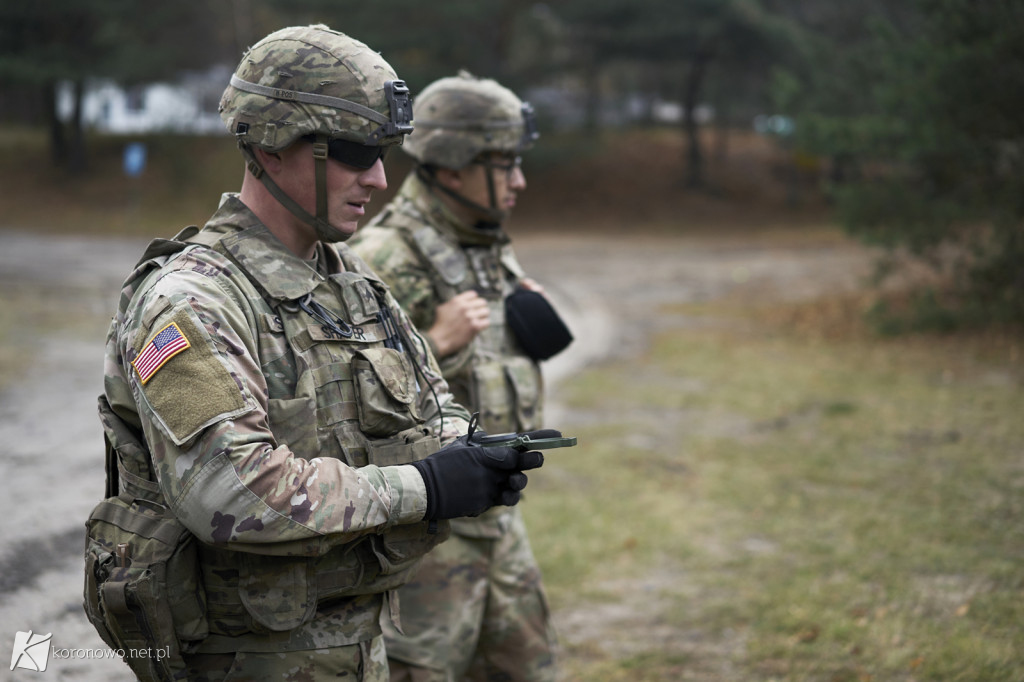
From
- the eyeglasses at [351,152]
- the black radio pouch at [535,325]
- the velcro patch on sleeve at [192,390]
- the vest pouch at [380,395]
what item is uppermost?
the eyeglasses at [351,152]

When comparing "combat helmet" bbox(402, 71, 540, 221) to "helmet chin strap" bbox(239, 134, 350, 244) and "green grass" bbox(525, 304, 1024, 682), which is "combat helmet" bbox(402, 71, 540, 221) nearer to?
"helmet chin strap" bbox(239, 134, 350, 244)

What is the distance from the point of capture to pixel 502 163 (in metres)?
3.97

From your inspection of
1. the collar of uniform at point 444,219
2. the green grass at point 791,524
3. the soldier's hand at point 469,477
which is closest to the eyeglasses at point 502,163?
the collar of uniform at point 444,219

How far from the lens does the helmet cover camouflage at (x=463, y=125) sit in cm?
388

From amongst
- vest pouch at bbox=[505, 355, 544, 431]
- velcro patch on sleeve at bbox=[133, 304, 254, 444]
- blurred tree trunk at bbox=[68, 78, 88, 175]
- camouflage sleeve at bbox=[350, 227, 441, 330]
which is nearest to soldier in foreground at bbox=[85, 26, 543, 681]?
velcro patch on sleeve at bbox=[133, 304, 254, 444]

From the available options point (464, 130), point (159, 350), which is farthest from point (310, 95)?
point (464, 130)

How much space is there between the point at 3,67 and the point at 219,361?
Result: 89.5 ft

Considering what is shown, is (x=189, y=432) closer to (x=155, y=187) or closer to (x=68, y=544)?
(x=68, y=544)

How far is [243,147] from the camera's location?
2.38 meters

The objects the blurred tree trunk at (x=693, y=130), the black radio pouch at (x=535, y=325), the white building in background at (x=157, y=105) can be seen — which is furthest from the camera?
the white building in background at (x=157, y=105)

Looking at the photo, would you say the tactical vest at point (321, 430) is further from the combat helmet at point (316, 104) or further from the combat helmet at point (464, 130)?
the combat helmet at point (464, 130)

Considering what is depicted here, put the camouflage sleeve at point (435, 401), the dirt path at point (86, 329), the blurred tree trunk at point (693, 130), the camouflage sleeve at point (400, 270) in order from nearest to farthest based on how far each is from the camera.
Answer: the camouflage sleeve at point (435, 401) < the camouflage sleeve at point (400, 270) < the dirt path at point (86, 329) < the blurred tree trunk at point (693, 130)

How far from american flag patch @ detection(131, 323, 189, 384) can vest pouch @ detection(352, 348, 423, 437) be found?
1.53ft

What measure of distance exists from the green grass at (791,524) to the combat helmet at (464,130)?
231cm
